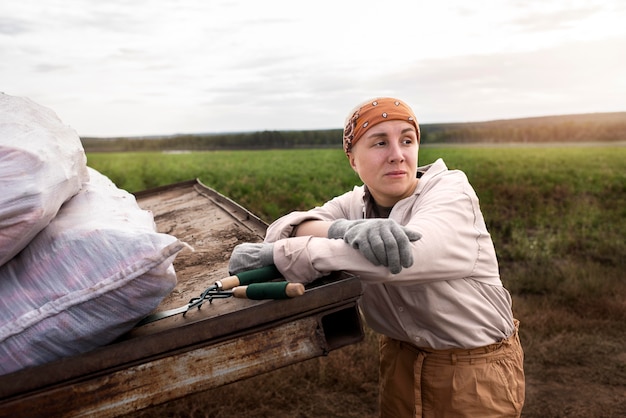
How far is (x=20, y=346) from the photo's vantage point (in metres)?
1.45

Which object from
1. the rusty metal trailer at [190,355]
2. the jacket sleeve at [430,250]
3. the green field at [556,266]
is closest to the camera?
the rusty metal trailer at [190,355]

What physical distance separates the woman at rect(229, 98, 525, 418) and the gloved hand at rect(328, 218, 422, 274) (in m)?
0.11

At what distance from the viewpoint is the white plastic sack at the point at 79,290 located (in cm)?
146

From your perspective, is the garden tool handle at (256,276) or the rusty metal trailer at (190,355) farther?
the garden tool handle at (256,276)

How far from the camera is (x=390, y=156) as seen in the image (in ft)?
6.72

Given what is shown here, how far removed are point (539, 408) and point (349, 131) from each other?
2769mm

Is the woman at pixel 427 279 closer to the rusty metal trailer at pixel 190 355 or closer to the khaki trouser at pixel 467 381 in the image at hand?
the khaki trouser at pixel 467 381

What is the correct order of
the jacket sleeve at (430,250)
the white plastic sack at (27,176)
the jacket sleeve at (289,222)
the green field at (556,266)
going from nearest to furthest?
the white plastic sack at (27,176) → the jacket sleeve at (430,250) → the jacket sleeve at (289,222) → the green field at (556,266)

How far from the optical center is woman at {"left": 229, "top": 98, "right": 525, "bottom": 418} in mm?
1776

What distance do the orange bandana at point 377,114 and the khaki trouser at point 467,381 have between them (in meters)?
0.89

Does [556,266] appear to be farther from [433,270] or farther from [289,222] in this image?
[433,270]

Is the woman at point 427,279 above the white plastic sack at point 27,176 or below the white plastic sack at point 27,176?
below

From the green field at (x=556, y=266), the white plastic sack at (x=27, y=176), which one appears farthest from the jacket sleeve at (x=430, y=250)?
the green field at (x=556, y=266)

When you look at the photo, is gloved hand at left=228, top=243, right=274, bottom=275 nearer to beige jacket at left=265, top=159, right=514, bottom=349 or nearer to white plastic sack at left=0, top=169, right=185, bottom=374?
beige jacket at left=265, top=159, right=514, bottom=349
